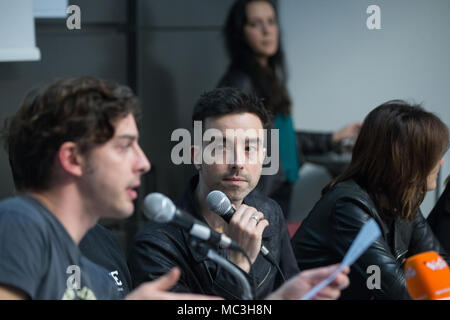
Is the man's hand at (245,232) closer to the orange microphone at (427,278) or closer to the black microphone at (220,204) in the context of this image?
the black microphone at (220,204)

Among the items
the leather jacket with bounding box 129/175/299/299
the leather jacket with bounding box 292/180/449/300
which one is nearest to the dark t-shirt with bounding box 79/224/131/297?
the leather jacket with bounding box 129/175/299/299

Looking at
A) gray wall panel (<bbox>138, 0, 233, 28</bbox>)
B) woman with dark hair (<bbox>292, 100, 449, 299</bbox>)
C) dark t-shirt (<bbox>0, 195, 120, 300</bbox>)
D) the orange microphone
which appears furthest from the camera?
gray wall panel (<bbox>138, 0, 233, 28</bbox>)

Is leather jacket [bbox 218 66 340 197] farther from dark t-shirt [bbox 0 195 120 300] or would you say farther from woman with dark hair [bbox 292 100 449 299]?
dark t-shirt [bbox 0 195 120 300]

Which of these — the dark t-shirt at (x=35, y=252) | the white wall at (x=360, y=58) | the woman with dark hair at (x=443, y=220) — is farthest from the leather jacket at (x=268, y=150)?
the dark t-shirt at (x=35, y=252)

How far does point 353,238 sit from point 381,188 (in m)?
0.19

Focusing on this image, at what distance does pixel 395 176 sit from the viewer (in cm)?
214

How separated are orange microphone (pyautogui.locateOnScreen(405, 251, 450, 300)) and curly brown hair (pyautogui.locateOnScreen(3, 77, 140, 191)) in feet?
2.36

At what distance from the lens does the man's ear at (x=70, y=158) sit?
1.35 m

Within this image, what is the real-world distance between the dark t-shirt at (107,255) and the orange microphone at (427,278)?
26.3 inches

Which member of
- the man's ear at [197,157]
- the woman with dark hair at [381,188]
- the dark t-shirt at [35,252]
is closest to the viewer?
the dark t-shirt at [35,252]

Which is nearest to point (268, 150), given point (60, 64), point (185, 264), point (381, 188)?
point (381, 188)

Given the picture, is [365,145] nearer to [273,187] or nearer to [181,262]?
[181,262]

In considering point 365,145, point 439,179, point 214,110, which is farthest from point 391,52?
point 214,110

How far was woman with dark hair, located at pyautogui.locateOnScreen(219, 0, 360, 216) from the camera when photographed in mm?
3359
